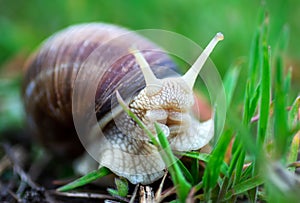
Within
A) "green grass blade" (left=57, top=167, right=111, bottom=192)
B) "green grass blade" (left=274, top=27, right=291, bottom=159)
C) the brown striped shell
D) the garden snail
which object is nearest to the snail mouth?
the garden snail

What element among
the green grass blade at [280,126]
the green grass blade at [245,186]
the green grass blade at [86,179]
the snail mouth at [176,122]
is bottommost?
the green grass blade at [86,179]

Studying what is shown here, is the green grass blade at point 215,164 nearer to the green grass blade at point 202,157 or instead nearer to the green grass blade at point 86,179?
the green grass blade at point 202,157

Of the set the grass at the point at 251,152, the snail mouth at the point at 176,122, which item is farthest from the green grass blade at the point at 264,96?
the snail mouth at the point at 176,122

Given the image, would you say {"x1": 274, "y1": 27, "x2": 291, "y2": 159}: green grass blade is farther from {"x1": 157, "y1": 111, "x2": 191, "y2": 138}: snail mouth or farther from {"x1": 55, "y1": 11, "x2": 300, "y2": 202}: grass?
{"x1": 157, "y1": 111, "x2": 191, "y2": 138}: snail mouth

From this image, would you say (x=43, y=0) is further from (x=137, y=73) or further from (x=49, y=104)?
(x=137, y=73)

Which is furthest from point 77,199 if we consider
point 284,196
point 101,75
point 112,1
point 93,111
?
point 112,1
